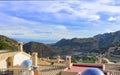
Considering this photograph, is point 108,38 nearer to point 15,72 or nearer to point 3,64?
point 3,64

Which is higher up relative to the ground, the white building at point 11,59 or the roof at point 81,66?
the white building at point 11,59

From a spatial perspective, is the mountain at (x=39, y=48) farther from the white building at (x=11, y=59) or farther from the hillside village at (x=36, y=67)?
the white building at (x=11, y=59)

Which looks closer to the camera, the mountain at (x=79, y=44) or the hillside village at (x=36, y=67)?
the hillside village at (x=36, y=67)

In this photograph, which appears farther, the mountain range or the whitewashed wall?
the mountain range

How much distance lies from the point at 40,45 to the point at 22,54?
38.2 meters

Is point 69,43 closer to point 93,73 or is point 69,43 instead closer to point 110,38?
point 110,38

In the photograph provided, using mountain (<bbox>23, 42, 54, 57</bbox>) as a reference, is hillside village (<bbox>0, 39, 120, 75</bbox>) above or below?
below

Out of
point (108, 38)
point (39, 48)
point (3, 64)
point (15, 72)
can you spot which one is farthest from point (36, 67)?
point (108, 38)

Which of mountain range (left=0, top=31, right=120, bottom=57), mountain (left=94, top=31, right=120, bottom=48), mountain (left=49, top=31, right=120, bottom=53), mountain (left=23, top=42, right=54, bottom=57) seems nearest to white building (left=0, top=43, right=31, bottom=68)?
mountain (left=23, top=42, right=54, bottom=57)

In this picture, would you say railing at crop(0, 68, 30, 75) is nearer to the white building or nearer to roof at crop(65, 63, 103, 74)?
roof at crop(65, 63, 103, 74)

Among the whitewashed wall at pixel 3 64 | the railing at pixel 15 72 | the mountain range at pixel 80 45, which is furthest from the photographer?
the mountain range at pixel 80 45

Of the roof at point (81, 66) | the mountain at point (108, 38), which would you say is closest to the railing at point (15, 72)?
the roof at point (81, 66)

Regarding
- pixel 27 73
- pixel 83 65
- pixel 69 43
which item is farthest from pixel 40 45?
pixel 27 73

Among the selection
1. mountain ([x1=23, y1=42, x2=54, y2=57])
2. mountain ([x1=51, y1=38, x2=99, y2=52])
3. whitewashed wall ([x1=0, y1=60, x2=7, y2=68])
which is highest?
mountain ([x1=51, y1=38, x2=99, y2=52])
